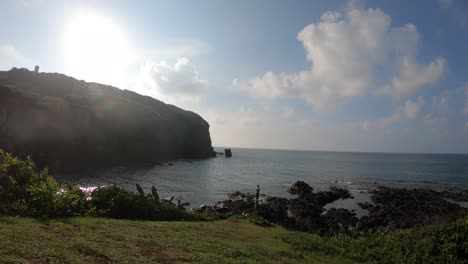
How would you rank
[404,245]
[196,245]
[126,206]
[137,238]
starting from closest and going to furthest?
1. [137,238]
2. [196,245]
3. [404,245]
4. [126,206]

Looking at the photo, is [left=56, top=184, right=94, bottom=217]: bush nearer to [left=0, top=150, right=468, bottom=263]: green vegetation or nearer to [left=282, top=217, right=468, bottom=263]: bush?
[left=0, top=150, right=468, bottom=263]: green vegetation

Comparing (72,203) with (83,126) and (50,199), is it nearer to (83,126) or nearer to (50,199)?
(50,199)

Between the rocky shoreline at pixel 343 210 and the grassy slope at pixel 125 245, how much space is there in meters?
15.2

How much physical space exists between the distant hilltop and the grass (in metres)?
60.9

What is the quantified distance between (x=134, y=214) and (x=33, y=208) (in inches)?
217

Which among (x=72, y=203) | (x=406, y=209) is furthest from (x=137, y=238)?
(x=406, y=209)

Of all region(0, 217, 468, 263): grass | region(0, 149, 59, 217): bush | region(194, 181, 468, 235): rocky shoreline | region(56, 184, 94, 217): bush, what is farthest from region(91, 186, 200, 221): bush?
region(194, 181, 468, 235): rocky shoreline

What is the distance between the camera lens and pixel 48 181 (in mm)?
14695

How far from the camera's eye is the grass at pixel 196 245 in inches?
342

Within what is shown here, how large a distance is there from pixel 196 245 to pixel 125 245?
2.75m

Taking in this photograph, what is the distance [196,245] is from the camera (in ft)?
39.2

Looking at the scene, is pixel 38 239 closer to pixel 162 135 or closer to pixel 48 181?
pixel 48 181

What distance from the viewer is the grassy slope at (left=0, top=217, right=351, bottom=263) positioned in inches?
325

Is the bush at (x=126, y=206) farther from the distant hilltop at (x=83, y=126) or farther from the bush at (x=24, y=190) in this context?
the distant hilltop at (x=83, y=126)
